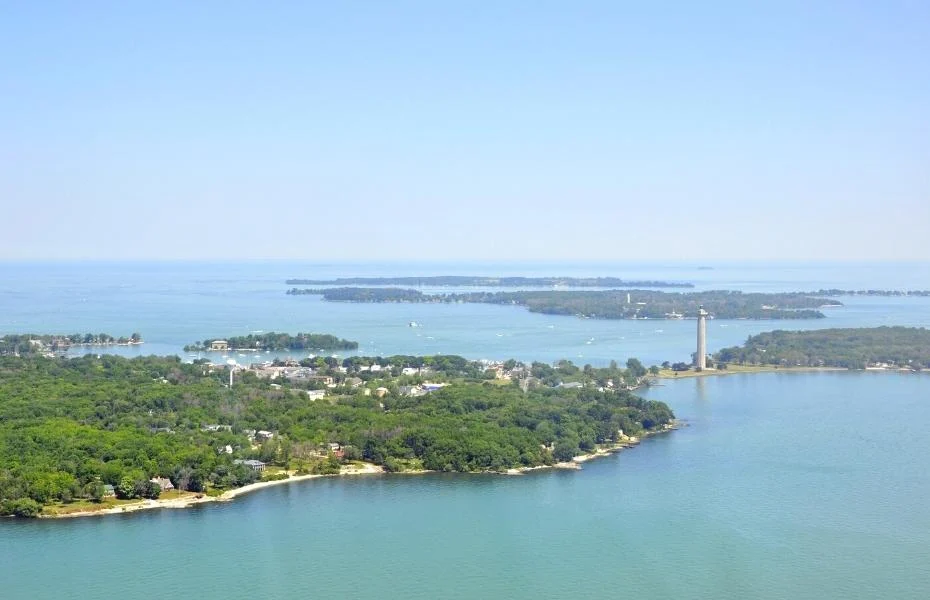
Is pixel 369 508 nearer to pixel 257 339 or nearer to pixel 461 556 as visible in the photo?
pixel 461 556

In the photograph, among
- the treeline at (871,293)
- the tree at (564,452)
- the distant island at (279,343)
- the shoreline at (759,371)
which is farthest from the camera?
the treeline at (871,293)

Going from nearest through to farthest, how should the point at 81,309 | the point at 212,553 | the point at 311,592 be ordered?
the point at 311,592
the point at 212,553
the point at 81,309

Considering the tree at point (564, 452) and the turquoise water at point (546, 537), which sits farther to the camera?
the tree at point (564, 452)

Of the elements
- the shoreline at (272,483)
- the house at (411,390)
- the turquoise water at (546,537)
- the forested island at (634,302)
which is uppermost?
the forested island at (634,302)

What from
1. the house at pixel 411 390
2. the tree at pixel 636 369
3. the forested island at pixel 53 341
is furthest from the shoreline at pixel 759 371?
the forested island at pixel 53 341

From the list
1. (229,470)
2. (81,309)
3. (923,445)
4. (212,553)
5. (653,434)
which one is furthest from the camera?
(81,309)

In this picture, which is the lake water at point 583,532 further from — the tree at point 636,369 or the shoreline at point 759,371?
the shoreline at point 759,371

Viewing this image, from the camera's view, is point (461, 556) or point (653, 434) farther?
point (653, 434)

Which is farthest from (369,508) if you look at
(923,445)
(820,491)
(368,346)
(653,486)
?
(368,346)
